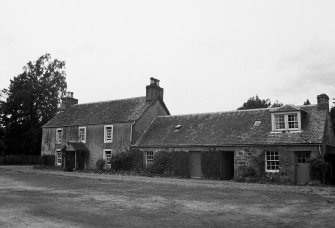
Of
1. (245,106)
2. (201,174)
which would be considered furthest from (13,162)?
(245,106)

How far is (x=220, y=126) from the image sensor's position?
107ft

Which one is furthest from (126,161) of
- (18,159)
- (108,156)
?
(18,159)

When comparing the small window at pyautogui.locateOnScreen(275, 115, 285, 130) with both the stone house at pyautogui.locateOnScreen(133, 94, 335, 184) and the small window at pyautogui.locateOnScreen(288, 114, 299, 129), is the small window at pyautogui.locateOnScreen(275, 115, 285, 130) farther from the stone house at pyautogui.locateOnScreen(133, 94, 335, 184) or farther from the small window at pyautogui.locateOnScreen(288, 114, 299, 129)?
the small window at pyautogui.locateOnScreen(288, 114, 299, 129)

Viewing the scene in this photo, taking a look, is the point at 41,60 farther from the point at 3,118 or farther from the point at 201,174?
the point at 201,174

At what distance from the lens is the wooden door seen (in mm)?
31031

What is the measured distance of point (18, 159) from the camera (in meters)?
53.2

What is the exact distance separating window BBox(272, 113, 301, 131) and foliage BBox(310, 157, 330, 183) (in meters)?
3.52

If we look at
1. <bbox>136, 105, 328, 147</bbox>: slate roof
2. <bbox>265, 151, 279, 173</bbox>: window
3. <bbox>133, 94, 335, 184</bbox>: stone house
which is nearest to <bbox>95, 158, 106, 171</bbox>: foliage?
<bbox>136, 105, 328, 147</bbox>: slate roof

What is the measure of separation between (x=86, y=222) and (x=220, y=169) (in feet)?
65.9

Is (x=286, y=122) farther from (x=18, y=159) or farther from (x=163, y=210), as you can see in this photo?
(x=18, y=159)

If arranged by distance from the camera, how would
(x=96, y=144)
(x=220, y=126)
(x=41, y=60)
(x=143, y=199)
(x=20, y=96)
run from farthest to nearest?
(x=41, y=60)
(x=20, y=96)
(x=96, y=144)
(x=220, y=126)
(x=143, y=199)

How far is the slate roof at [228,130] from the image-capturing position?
2705 cm

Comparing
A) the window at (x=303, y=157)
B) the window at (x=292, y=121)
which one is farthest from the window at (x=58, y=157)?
the window at (x=303, y=157)

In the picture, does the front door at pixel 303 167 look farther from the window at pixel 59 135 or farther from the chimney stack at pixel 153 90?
the window at pixel 59 135
